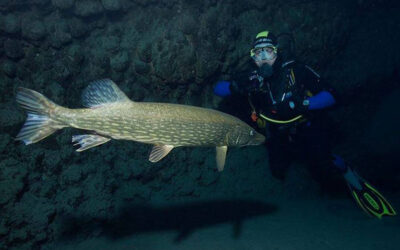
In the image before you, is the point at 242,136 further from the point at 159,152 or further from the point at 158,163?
the point at 158,163

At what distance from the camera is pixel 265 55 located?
5.27m

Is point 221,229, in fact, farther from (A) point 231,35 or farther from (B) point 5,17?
(B) point 5,17

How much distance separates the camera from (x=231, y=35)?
636 cm

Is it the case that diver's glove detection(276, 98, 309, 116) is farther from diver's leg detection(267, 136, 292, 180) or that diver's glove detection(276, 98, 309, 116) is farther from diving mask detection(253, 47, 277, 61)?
diver's leg detection(267, 136, 292, 180)

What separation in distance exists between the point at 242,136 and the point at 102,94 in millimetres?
2100

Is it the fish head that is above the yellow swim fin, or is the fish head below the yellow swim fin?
above

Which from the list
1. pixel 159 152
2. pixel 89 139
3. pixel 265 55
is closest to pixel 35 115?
pixel 89 139

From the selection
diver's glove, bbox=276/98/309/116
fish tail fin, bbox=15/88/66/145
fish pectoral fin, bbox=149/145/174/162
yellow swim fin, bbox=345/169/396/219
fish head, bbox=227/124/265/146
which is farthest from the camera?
yellow swim fin, bbox=345/169/396/219

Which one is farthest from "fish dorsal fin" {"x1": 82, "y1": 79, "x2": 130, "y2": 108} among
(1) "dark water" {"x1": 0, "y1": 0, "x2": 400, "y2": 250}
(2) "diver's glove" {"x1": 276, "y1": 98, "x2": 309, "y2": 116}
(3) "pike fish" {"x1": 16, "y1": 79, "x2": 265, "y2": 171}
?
(2) "diver's glove" {"x1": 276, "y1": 98, "x2": 309, "y2": 116}

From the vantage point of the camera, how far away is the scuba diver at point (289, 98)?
5.03 metres

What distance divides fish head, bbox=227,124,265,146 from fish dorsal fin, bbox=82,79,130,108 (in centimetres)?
162

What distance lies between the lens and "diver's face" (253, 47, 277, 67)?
17.2 ft

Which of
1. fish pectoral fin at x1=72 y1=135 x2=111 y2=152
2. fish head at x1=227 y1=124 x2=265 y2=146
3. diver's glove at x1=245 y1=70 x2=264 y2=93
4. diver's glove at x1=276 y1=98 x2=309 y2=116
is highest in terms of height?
diver's glove at x1=245 y1=70 x2=264 y2=93

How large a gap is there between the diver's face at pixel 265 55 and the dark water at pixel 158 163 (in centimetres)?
81
